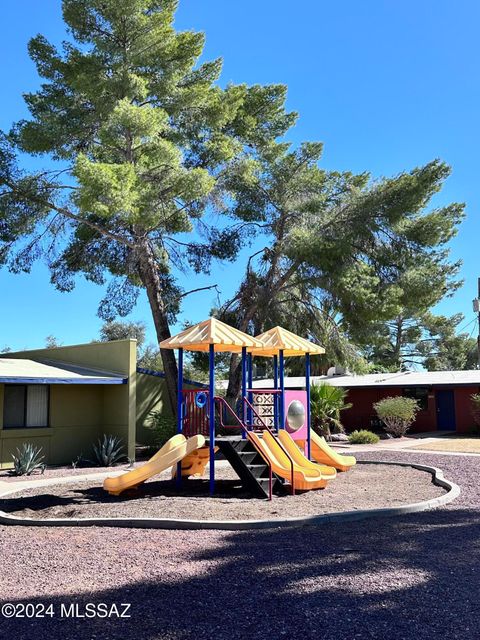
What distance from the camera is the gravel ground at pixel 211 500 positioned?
9195mm

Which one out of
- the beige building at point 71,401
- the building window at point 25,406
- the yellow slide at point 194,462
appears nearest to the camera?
the yellow slide at point 194,462

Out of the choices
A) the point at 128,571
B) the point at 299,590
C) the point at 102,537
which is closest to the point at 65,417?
the point at 102,537

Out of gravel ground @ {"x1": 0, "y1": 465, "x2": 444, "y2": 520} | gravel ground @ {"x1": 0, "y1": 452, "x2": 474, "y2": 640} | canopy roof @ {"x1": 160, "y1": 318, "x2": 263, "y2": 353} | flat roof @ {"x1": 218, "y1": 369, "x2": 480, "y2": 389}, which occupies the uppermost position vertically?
canopy roof @ {"x1": 160, "y1": 318, "x2": 263, "y2": 353}

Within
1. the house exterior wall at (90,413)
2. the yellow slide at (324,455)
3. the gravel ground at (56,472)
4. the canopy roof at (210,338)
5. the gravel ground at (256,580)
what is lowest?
the gravel ground at (56,472)

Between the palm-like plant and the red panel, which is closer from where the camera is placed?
the palm-like plant

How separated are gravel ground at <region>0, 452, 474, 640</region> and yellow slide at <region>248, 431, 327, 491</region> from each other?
8.56 feet

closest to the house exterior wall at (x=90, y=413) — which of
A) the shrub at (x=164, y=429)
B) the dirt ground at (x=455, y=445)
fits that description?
the shrub at (x=164, y=429)

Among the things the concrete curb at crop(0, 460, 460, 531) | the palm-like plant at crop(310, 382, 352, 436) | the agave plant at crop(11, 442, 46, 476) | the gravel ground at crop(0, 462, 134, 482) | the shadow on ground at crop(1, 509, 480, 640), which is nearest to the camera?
the shadow on ground at crop(1, 509, 480, 640)

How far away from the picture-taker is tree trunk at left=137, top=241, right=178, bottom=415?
66.7 feet

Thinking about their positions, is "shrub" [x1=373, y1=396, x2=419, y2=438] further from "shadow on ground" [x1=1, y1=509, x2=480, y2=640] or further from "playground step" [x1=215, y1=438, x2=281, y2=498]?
"shadow on ground" [x1=1, y1=509, x2=480, y2=640]

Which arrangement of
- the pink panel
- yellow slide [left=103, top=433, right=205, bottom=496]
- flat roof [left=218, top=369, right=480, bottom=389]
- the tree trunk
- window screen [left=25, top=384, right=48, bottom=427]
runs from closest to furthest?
yellow slide [left=103, top=433, right=205, bottom=496] < the pink panel < window screen [left=25, top=384, right=48, bottom=427] < the tree trunk < flat roof [left=218, top=369, right=480, bottom=389]

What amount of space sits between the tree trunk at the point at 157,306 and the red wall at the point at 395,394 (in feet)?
43.2

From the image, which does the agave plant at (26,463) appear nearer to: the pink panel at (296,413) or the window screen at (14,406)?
the window screen at (14,406)

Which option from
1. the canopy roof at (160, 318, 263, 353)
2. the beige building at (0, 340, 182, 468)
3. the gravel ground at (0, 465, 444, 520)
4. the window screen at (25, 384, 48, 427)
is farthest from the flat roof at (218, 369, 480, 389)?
the canopy roof at (160, 318, 263, 353)
